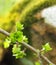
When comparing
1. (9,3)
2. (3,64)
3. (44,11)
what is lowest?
(3,64)

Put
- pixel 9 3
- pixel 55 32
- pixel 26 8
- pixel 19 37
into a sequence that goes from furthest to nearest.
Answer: pixel 9 3
pixel 26 8
pixel 55 32
pixel 19 37

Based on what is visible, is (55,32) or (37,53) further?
(55,32)

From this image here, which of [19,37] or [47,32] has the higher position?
[47,32]

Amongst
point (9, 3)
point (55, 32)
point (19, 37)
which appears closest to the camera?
point (19, 37)

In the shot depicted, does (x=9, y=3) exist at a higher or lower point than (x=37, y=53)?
higher

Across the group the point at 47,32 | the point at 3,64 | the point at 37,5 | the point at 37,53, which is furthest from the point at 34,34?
the point at 37,53

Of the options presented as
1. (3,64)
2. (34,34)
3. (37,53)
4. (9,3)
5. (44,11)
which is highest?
(9,3)

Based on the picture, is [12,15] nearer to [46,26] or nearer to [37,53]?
[46,26]

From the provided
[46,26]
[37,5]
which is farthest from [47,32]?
[37,5]

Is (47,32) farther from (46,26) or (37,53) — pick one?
(37,53)
